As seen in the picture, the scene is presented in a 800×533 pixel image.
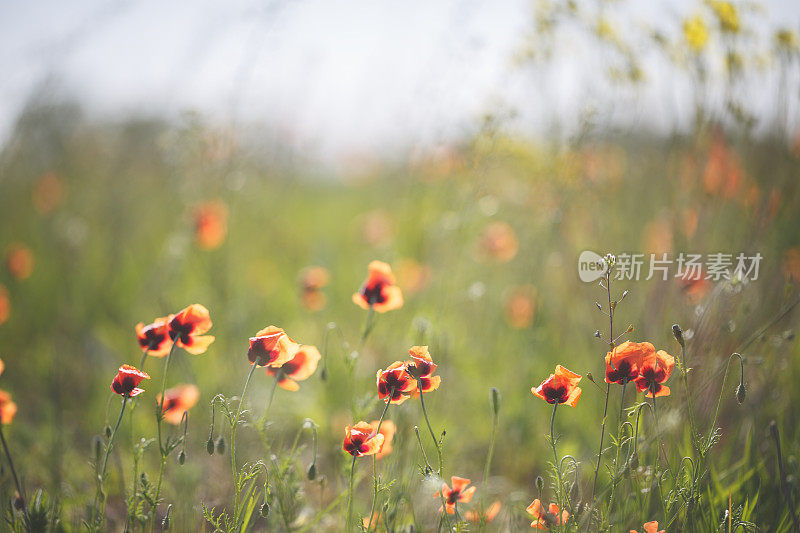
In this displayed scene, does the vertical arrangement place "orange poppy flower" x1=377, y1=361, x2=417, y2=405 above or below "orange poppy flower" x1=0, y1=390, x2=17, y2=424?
above

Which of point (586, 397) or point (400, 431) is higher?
point (400, 431)

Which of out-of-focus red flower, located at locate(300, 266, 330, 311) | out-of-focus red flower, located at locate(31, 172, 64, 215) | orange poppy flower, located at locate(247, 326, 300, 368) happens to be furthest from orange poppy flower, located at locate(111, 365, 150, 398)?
out-of-focus red flower, located at locate(31, 172, 64, 215)

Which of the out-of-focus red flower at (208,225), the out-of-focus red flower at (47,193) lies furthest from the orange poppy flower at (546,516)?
the out-of-focus red flower at (47,193)

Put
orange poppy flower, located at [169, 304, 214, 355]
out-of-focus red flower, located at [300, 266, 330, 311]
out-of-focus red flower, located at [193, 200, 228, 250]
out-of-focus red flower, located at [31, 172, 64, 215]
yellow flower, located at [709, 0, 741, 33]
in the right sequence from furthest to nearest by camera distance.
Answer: out-of-focus red flower, located at [31, 172, 64, 215]
out-of-focus red flower, located at [193, 200, 228, 250]
out-of-focus red flower, located at [300, 266, 330, 311]
yellow flower, located at [709, 0, 741, 33]
orange poppy flower, located at [169, 304, 214, 355]

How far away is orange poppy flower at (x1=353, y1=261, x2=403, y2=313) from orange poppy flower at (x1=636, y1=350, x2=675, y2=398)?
2.08 ft

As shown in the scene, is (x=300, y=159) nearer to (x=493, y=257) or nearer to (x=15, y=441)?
(x=493, y=257)

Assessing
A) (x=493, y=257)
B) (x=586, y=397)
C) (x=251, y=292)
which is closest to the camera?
(x=586, y=397)

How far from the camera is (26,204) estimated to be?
188 inches

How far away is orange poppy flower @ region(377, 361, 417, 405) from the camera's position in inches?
48.2

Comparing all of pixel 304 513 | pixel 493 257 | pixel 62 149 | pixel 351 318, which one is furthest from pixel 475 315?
pixel 62 149

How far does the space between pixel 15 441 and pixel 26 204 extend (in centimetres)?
345

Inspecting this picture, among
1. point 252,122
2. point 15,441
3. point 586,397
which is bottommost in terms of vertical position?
point 15,441

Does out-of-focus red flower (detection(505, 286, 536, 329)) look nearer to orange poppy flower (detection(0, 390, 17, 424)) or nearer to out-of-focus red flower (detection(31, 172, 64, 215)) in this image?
orange poppy flower (detection(0, 390, 17, 424))

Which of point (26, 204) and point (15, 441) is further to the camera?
point (26, 204)
